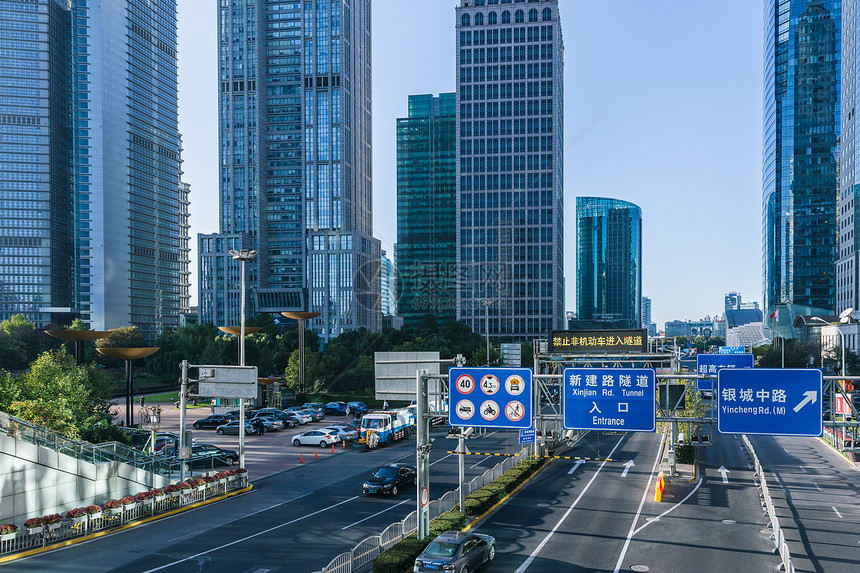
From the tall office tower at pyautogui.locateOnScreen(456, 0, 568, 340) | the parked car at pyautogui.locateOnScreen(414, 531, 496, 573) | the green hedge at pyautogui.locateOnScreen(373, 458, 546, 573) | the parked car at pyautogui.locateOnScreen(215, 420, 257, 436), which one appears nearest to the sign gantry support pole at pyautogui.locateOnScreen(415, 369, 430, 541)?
the green hedge at pyautogui.locateOnScreen(373, 458, 546, 573)

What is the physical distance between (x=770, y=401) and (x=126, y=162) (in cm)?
18501

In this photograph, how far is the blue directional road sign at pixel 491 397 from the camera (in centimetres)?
2409

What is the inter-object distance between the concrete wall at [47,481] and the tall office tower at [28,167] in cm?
15586

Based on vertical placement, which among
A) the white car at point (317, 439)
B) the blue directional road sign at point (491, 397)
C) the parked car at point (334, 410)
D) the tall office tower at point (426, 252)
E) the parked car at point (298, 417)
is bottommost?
the parked car at point (334, 410)

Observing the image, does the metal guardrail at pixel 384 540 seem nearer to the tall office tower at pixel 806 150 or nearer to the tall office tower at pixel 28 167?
the tall office tower at pixel 806 150

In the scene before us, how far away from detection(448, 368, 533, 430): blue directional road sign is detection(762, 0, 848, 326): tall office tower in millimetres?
166057

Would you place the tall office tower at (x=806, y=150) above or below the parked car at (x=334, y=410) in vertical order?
above

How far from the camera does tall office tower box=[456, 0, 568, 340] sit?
149 m

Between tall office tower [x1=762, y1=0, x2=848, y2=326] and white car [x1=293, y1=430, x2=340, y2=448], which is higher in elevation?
tall office tower [x1=762, y1=0, x2=848, y2=326]

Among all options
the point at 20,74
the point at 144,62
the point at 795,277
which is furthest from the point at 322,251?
the point at 795,277

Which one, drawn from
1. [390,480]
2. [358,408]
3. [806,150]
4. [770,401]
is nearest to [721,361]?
[390,480]

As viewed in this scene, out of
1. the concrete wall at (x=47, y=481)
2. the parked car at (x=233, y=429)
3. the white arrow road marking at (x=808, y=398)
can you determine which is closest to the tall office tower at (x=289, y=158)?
the parked car at (x=233, y=429)

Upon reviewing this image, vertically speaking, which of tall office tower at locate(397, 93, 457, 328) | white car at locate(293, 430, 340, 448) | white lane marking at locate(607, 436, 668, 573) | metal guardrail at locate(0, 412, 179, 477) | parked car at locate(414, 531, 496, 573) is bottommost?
white car at locate(293, 430, 340, 448)

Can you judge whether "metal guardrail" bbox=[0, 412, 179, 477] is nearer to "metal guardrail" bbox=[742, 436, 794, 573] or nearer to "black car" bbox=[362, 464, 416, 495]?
"black car" bbox=[362, 464, 416, 495]
